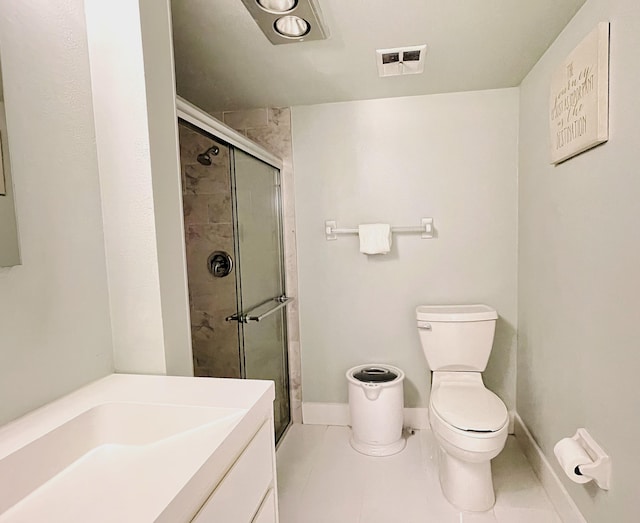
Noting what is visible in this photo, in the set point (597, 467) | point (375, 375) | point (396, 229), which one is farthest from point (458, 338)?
point (597, 467)

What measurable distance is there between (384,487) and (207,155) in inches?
74.4

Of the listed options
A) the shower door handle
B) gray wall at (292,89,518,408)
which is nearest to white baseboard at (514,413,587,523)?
gray wall at (292,89,518,408)

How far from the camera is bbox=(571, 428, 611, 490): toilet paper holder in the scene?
49.1 inches

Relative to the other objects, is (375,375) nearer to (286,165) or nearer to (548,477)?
(548,477)

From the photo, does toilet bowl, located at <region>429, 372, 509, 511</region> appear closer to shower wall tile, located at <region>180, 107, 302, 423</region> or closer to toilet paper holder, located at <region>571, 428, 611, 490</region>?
toilet paper holder, located at <region>571, 428, 611, 490</region>

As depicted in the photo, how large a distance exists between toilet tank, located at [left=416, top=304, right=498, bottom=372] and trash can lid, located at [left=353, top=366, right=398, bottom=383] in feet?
0.91

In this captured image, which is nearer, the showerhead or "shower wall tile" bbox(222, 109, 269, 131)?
the showerhead

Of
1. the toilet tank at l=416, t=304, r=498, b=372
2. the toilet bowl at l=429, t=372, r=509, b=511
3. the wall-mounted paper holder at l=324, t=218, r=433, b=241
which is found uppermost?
the wall-mounted paper holder at l=324, t=218, r=433, b=241

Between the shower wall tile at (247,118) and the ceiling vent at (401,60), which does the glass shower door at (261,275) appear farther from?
the ceiling vent at (401,60)

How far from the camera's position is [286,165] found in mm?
2385

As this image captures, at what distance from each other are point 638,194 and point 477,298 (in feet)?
4.07

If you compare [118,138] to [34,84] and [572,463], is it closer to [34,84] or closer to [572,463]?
[34,84]

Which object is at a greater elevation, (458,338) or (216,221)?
(216,221)

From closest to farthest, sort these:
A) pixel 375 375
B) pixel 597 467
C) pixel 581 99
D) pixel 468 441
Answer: pixel 597 467, pixel 581 99, pixel 468 441, pixel 375 375
